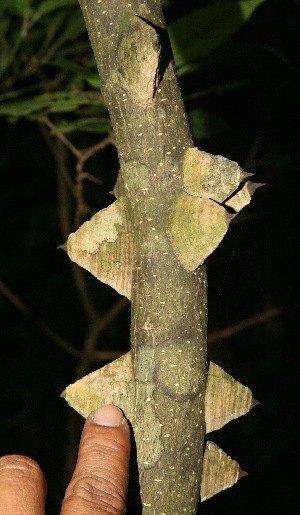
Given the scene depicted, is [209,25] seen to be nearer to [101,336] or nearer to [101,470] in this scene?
[101,470]

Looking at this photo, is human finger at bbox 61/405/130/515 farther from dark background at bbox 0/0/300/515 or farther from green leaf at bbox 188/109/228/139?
dark background at bbox 0/0/300/515

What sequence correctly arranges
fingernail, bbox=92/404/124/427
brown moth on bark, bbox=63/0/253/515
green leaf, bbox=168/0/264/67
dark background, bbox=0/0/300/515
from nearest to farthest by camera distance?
brown moth on bark, bbox=63/0/253/515 → fingernail, bbox=92/404/124/427 → green leaf, bbox=168/0/264/67 → dark background, bbox=0/0/300/515

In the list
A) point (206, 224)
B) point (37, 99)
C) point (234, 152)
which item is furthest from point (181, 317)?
point (234, 152)

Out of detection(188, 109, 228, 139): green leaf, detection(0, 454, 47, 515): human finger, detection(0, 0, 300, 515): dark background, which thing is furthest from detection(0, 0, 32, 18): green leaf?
detection(0, 0, 300, 515): dark background

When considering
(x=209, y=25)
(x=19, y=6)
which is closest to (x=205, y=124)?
(x=209, y=25)

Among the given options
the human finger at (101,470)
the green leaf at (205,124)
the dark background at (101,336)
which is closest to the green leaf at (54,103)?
the green leaf at (205,124)

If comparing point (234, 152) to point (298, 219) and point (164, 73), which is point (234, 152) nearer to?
point (298, 219)
